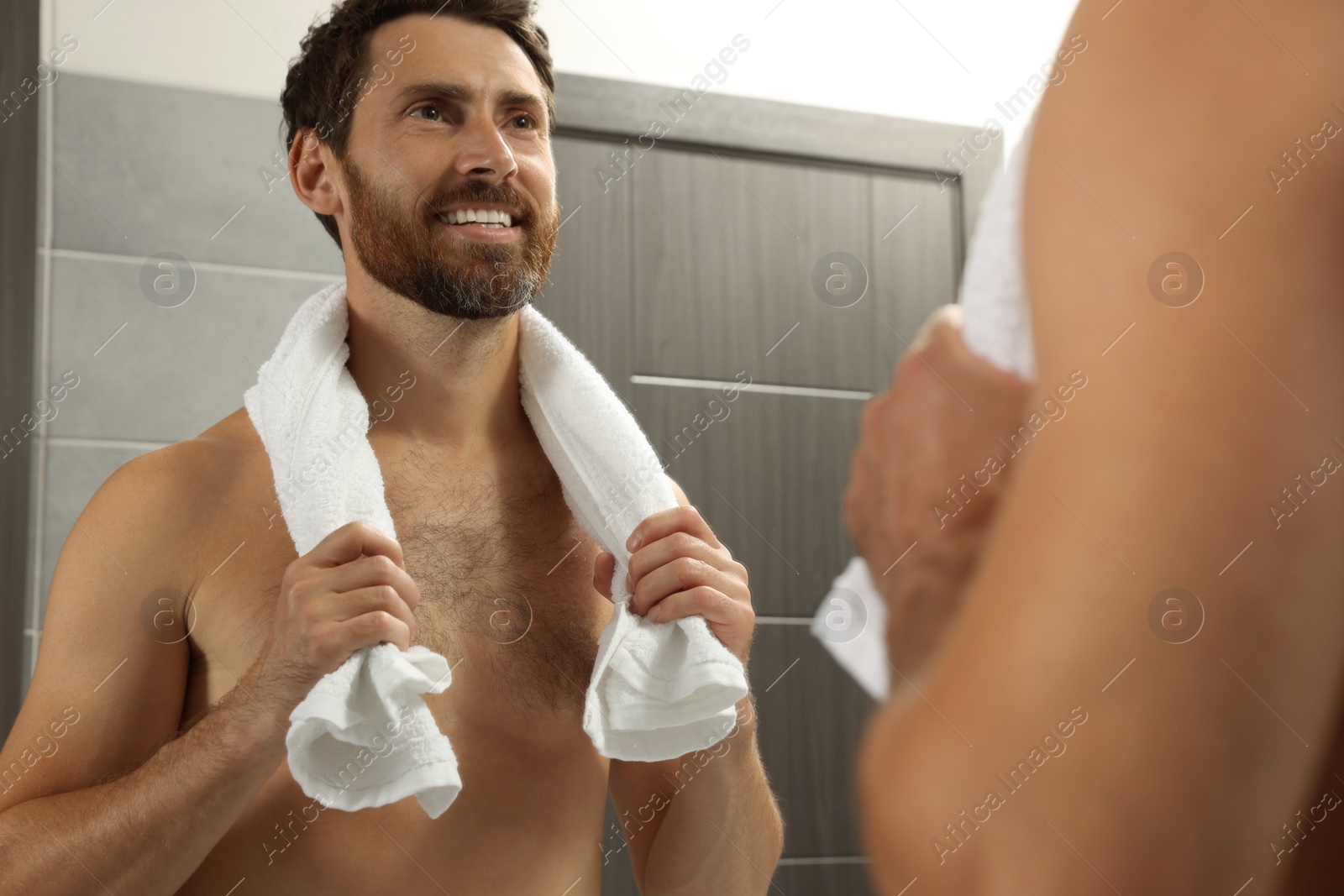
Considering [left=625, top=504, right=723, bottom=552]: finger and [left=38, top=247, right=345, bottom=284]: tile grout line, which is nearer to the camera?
[left=625, top=504, right=723, bottom=552]: finger

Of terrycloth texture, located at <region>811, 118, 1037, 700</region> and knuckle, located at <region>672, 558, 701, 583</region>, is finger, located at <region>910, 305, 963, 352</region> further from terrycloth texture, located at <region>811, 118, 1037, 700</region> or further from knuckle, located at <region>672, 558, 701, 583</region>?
knuckle, located at <region>672, 558, 701, 583</region>

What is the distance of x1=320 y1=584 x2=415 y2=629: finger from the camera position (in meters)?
0.62

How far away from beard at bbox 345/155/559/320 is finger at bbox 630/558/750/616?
11.5 inches

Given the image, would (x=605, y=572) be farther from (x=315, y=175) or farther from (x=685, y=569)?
(x=315, y=175)

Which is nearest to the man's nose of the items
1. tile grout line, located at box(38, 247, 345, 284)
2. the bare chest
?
the bare chest

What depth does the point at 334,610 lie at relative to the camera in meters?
0.62

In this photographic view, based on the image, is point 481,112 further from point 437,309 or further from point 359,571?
point 359,571

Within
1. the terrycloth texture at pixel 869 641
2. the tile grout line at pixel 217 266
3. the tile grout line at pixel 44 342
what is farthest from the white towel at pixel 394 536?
the terrycloth texture at pixel 869 641

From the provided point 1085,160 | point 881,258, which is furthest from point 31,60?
point 1085,160

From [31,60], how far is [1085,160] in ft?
4.35

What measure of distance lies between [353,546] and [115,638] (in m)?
0.21

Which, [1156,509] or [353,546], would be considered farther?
[353,546]

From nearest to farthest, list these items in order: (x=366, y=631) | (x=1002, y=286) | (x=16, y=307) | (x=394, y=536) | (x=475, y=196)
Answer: (x=1002, y=286) → (x=366, y=631) → (x=394, y=536) → (x=475, y=196) → (x=16, y=307)

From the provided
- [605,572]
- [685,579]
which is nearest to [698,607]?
[685,579]
